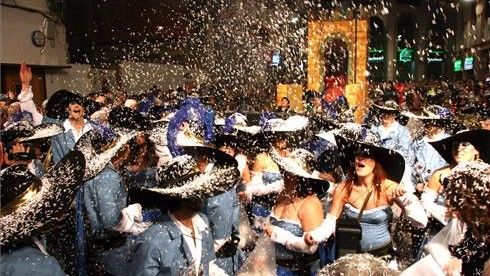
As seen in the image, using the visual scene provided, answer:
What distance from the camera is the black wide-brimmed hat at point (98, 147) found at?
4062mm

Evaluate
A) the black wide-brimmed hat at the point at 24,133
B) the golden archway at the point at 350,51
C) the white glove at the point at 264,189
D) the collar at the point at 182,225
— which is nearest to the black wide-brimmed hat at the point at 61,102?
the black wide-brimmed hat at the point at 24,133

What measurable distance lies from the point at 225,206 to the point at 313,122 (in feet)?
15.6

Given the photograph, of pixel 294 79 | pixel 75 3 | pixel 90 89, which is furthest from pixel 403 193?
pixel 294 79

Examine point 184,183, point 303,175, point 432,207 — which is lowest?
point 432,207

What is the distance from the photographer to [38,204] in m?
2.47

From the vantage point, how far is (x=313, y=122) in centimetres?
861

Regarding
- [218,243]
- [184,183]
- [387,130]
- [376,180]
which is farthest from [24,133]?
[387,130]

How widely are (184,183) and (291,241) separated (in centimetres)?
111

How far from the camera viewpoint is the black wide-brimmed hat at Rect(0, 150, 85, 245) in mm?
2324

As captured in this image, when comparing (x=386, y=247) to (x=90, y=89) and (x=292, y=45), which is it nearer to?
(x=90, y=89)

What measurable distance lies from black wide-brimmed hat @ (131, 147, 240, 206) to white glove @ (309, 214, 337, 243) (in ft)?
2.59

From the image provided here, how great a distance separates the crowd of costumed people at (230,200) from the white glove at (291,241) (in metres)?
0.01

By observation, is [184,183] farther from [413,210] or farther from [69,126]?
[69,126]

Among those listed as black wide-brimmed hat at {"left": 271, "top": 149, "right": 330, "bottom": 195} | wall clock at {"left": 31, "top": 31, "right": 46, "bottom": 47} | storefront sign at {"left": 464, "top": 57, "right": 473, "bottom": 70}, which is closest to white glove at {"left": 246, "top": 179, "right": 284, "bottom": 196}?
black wide-brimmed hat at {"left": 271, "top": 149, "right": 330, "bottom": 195}
